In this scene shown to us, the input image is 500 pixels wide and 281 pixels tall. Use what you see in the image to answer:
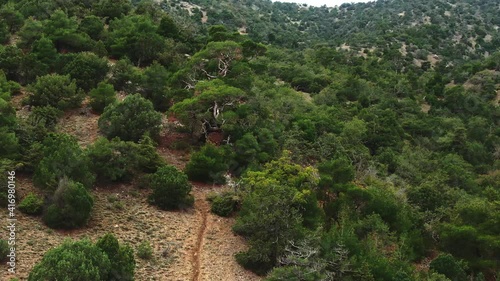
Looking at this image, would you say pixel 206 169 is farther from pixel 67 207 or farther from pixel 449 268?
pixel 449 268

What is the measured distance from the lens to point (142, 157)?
23203 millimetres

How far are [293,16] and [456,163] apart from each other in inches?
3926

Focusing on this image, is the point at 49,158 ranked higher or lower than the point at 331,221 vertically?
higher

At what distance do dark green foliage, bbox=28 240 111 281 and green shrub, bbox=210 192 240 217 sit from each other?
8447 millimetres

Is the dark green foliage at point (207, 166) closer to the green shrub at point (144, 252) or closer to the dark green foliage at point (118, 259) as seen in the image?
the green shrub at point (144, 252)

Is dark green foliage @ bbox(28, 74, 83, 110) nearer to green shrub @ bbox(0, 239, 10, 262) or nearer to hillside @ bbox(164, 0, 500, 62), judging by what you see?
green shrub @ bbox(0, 239, 10, 262)

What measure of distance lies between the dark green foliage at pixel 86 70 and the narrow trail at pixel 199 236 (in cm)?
1308

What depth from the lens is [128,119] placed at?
25484 mm

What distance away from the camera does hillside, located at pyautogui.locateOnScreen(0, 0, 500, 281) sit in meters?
17.8

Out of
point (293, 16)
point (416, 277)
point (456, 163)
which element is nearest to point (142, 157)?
point (416, 277)

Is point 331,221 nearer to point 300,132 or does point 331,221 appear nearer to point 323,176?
point 323,176

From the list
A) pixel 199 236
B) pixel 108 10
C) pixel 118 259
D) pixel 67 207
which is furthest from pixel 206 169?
pixel 108 10

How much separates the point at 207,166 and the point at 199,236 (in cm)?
518

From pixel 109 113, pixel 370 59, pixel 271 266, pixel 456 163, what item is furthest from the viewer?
pixel 370 59
